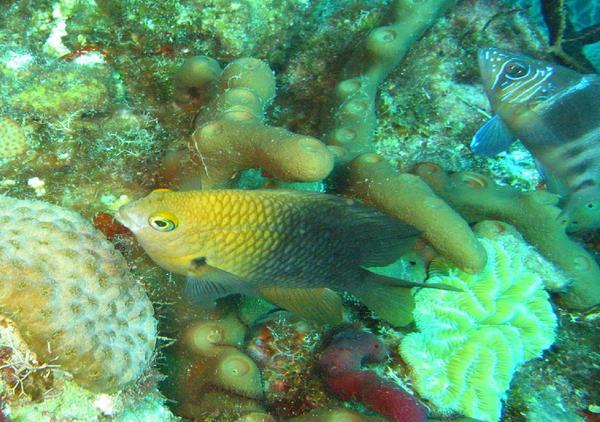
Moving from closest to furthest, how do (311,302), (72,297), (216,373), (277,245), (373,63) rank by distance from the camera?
1. (72,297)
2. (277,245)
3. (311,302)
4. (216,373)
5. (373,63)

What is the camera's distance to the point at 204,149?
8.47 feet

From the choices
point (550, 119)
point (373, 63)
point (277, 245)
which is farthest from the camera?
point (373, 63)

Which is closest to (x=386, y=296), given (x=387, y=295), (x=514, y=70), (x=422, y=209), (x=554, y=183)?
(x=387, y=295)

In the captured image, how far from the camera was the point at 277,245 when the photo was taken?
221 cm

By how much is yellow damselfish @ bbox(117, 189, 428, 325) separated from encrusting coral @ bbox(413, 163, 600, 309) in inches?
49.8

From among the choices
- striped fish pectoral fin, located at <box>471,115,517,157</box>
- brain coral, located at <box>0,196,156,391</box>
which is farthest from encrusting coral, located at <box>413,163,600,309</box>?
brain coral, located at <box>0,196,156,391</box>

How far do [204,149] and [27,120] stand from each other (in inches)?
44.0

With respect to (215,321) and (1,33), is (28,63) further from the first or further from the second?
(215,321)

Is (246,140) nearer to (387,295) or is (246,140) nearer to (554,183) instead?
(387,295)

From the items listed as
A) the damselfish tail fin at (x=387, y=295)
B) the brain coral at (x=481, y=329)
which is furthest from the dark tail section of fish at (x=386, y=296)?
the brain coral at (x=481, y=329)

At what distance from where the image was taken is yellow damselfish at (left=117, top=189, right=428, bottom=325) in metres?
2.10

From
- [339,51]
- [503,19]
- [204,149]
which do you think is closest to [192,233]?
[204,149]

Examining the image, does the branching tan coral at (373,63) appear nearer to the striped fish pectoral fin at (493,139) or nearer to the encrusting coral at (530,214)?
the encrusting coral at (530,214)

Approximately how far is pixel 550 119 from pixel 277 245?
2.34 meters
